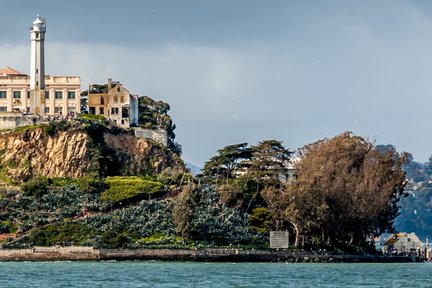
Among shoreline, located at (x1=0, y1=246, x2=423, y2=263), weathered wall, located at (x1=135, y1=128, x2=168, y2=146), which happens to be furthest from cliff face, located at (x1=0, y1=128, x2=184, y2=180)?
shoreline, located at (x1=0, y1=246, x2=423, y2=263)

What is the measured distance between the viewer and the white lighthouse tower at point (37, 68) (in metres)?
150

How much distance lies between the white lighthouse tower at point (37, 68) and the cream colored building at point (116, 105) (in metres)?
6.78

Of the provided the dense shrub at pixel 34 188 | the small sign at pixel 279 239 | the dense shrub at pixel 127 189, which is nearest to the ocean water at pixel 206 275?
the small sign at pixel 279 239

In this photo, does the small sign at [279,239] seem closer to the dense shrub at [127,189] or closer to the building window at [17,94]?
the dense shrub at [127,189]

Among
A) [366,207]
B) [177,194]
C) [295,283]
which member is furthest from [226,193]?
[295,283]

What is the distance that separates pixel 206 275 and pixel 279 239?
Answer: 29.7 m

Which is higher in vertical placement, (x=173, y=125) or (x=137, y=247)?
(x=173, y=125)

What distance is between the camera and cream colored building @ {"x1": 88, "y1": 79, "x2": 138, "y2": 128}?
158500 mm

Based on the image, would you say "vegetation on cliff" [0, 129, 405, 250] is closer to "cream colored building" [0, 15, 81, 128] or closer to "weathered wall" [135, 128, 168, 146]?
"weathered wall" [135, 128, 168, 146]

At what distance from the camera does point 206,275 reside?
363ft

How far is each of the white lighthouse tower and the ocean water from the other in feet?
92.0

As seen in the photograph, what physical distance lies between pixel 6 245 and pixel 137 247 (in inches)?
472

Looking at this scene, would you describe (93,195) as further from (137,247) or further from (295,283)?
(295,283)

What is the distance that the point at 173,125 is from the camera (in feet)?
552
